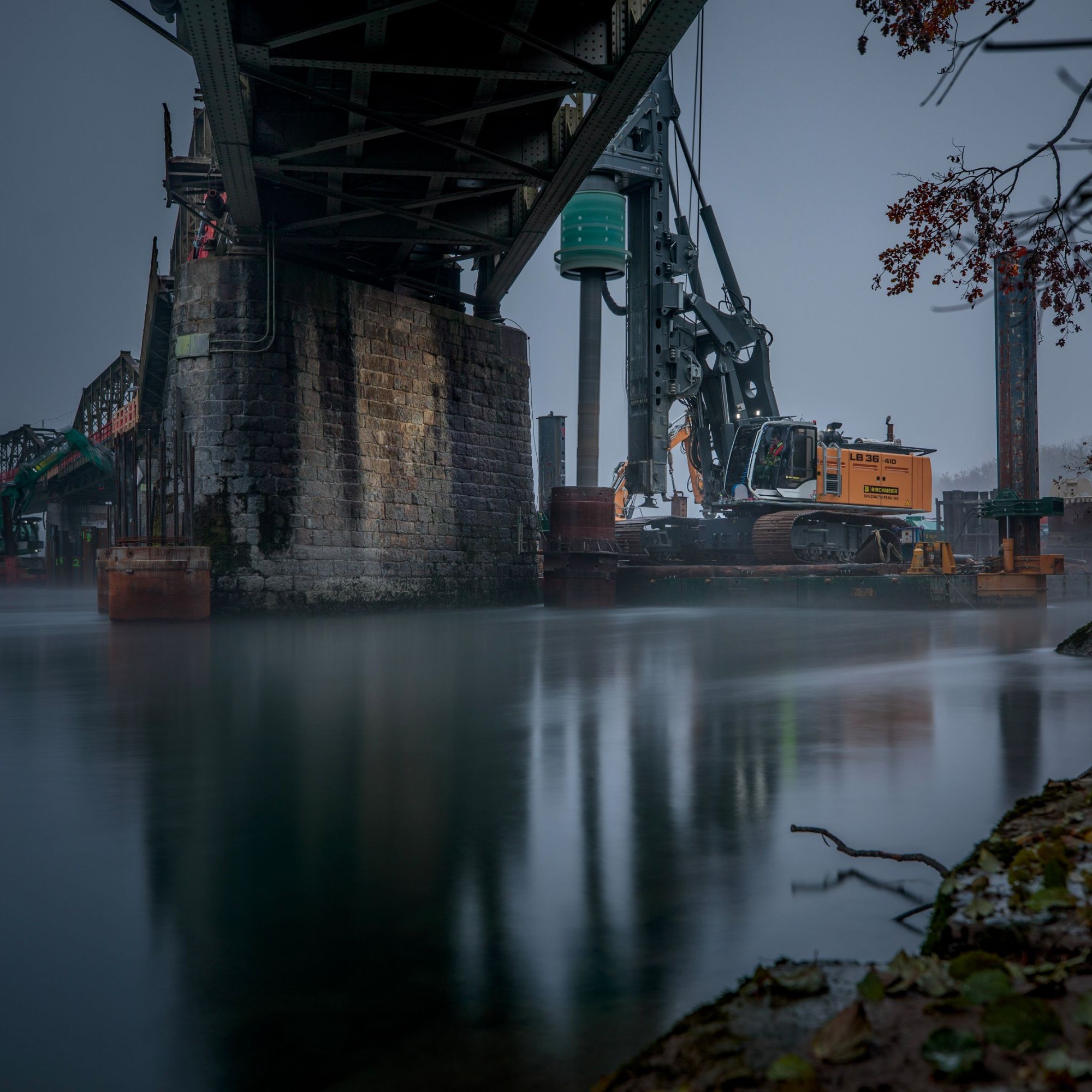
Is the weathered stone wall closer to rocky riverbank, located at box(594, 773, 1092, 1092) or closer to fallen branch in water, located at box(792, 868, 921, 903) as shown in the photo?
fallen branch in water, located at box(792, 868, 921, 903)

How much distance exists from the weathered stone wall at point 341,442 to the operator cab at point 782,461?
6.10 metres

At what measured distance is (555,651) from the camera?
11.8 metres

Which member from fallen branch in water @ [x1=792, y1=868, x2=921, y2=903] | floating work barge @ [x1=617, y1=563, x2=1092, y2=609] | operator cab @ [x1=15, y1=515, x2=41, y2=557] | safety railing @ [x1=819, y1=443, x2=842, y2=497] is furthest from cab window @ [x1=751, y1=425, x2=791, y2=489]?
operator cab @ [x1=15, y1=515, x2=41, y2=557]

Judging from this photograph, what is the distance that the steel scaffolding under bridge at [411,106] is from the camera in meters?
11.9

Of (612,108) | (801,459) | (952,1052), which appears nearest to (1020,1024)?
(952,1052)

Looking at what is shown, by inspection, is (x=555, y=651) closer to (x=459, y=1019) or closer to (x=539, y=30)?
(x=539, y=30)

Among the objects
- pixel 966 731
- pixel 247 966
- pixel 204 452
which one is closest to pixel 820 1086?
pixel 247 966

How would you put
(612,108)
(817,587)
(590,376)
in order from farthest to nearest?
(590,376)
(817,587)
(612,108)

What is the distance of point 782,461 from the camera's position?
81.8ft

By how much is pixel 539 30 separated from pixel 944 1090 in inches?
530

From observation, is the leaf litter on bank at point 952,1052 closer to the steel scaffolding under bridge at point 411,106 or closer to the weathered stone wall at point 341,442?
the steel scaffolding under bridge at point 411,106

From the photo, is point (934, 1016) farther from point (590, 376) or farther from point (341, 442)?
point (590, 376)

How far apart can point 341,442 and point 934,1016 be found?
1851 centimetres

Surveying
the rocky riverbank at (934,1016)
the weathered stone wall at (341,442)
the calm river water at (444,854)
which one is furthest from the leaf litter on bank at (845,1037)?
the weathered stone wall at (341,442)
